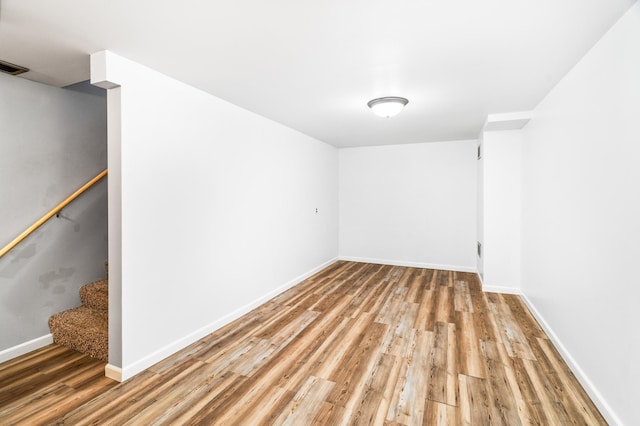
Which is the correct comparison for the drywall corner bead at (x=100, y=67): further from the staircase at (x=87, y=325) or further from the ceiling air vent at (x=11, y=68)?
the staircase at (x=87, y=325)

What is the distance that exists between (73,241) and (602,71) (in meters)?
4.53

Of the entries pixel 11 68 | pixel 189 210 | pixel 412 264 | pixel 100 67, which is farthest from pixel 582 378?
pixel 11 68

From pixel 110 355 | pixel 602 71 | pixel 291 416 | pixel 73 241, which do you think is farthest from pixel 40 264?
pixel 602 71

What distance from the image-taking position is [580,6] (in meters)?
1.68

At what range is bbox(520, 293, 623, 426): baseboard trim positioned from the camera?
1831 mm

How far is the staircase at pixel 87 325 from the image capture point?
2.62 meters

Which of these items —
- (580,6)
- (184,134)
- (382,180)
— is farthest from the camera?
(382,180)

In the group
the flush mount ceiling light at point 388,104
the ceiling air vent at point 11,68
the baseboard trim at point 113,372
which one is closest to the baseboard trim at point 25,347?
the baseboard trim at point 113,372

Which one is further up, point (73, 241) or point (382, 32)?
point (382, 32)

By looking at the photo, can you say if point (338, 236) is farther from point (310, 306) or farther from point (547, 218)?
point (547, 218)

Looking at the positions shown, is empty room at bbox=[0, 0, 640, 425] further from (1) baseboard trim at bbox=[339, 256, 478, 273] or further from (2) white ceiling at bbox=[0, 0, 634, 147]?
(1) baseboard trim at bbox=[339, 256, 478, 273]

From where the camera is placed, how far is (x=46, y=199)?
9.40 ft

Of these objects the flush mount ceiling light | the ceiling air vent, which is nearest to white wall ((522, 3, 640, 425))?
the flush mount ceiling light

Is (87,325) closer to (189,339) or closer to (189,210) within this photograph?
(189,339)
